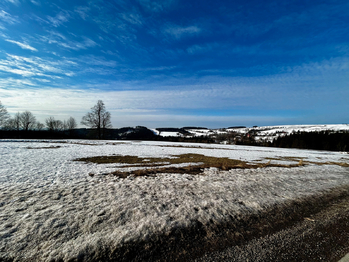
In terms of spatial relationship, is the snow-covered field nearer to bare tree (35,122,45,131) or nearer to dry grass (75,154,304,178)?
dry grass (75,154,304,178)

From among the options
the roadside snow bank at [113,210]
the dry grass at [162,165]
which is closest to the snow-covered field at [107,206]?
the roadside snow bank at [113,210]

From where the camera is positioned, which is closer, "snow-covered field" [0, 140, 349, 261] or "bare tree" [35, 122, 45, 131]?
"snow-covered field" [0, 140, 349, 261]

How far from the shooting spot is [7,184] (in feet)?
26.3

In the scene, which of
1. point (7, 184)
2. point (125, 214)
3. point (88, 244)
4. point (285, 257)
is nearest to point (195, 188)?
point (125, 214)

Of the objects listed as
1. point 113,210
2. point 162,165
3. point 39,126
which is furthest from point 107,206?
point 39,126

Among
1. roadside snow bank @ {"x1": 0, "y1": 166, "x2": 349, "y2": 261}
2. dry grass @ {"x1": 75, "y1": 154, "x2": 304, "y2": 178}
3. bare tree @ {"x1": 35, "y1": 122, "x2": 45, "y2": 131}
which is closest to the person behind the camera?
roadside snow bank @ {"x1": 0, "y1": 166, "x2": 349, "y2": 261}

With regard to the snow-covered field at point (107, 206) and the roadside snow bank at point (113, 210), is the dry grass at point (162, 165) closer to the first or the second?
the snow-covered field at point (107, 206)

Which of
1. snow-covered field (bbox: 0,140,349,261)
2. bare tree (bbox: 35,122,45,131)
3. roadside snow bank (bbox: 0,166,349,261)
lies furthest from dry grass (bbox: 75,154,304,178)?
bare tree (bbox: 35,122,45,131)

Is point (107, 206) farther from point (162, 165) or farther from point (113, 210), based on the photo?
point (162, 165)

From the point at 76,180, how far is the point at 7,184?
9.73ft

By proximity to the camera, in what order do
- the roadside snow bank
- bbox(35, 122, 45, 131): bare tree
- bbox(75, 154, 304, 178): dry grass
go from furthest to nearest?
bbox(35, 122, 45, 131): bare tree, bbox(75, 154, 304, 178): dry grass, the roadside snow bank

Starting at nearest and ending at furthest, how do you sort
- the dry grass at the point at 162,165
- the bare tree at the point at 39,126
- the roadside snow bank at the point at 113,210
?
the roadside snow bank at the point at 113,210 < the dry grass at the point at 162,165 < the bare tree at the point at 39,126

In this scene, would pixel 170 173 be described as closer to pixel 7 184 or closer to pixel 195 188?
pixel 195 188

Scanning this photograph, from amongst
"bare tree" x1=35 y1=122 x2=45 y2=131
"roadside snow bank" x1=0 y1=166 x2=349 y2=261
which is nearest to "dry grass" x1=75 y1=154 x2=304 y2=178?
"roadside snow bank" x1=0 y1=166 x2=349 y2=261
